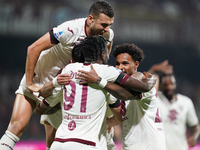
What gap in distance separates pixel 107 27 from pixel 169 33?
7.94m

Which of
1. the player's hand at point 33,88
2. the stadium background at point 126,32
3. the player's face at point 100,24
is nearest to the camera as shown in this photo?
the player's face at point 100,24

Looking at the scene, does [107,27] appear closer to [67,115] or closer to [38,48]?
[38,48]

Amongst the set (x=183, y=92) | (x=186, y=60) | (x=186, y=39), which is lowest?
(x=183, y=92)

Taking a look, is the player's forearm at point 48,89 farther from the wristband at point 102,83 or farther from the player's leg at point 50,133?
the player's leg at point 50,133

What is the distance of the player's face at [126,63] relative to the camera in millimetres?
3070

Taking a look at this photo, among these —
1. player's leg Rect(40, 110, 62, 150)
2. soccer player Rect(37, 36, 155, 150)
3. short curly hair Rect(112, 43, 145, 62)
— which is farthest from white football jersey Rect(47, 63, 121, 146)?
player's leg Rect(40, 110, 62, 150)

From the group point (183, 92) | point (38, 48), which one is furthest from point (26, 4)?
point (38, 48)

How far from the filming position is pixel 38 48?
2.91 meters

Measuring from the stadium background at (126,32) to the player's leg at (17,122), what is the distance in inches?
179

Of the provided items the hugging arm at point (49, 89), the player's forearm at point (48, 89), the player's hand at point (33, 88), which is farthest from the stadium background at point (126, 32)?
the player's forearm at point (48, 89)

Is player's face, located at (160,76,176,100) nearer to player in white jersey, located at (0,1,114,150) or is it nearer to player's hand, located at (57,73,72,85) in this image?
player in white jersey, located at (0,1,114,150)

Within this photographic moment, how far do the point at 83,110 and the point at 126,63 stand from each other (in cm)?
103

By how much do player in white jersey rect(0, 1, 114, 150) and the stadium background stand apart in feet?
14.9

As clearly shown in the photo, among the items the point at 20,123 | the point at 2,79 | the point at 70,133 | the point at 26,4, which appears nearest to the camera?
the point at 70,133
